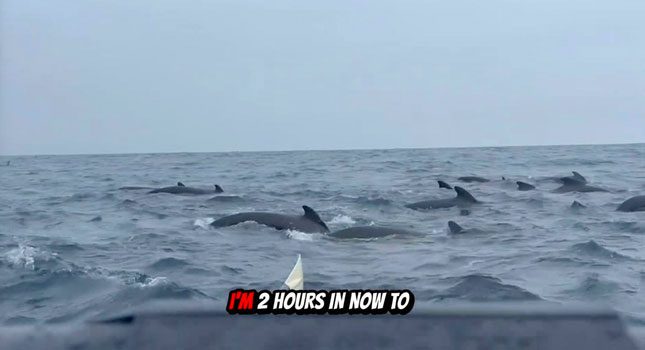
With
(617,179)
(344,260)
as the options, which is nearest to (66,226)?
(344,260)

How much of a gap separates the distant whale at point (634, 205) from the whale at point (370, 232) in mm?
6550

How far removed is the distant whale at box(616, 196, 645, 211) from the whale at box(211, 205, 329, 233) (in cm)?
→ 768

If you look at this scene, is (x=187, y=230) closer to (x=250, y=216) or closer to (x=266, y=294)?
(x=250, y=216)

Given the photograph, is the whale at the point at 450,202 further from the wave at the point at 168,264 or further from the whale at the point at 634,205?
the wave at the point at 168,264

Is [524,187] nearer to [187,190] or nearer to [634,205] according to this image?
[634,205]

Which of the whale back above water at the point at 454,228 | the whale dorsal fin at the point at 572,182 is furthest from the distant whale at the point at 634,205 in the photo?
A: the whale back above water at the point at 454,228

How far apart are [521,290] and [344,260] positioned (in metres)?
3.15

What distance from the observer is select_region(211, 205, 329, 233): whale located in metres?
14.6

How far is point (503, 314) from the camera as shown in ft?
10.5

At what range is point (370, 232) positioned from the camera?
1372 cm

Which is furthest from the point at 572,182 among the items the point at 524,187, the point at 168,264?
the point at 168,264

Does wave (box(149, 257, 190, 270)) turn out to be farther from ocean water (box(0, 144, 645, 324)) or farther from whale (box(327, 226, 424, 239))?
whale (box(327, 226, 424, 239))

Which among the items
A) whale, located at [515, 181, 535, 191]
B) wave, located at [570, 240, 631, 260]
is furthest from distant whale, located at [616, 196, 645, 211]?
wave, located at [570, 240, 631, 260]

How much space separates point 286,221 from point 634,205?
27.9 ft
